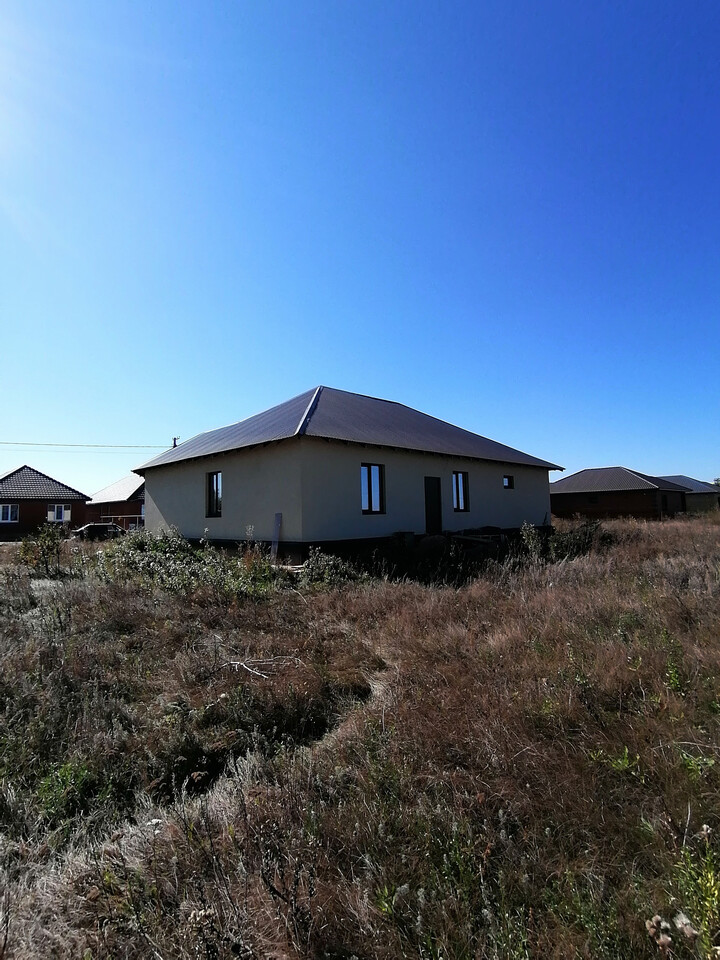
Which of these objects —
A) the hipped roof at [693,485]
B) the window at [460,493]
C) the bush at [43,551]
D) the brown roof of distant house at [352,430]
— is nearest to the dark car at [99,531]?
the brown roof of distant house at [352,430]

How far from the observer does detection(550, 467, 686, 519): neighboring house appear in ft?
116

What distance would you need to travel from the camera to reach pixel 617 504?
36.3 m

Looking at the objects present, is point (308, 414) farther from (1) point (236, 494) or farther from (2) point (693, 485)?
(2) point (693, 485)

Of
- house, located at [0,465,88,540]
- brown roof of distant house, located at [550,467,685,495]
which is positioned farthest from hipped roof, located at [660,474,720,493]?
house, located at [0,465,88,540]

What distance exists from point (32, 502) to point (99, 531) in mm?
10430

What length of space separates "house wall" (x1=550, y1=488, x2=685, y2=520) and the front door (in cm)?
2086

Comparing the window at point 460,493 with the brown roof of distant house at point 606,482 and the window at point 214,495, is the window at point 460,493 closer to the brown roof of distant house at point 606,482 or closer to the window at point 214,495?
the window at point 214,495

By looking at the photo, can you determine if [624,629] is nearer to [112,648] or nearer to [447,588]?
[447,588]

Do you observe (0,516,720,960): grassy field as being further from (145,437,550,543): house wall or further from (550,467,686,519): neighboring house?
(550,467,686,519): neighboring house

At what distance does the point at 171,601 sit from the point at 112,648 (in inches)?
73.4

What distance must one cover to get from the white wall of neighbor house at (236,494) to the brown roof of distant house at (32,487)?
17.6 meters

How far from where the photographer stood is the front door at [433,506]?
1592cm

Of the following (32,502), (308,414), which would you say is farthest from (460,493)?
(32,502)

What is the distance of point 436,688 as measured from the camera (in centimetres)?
398
